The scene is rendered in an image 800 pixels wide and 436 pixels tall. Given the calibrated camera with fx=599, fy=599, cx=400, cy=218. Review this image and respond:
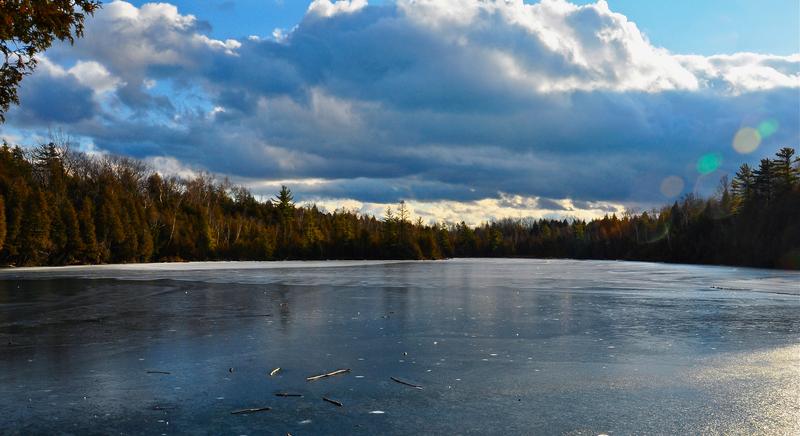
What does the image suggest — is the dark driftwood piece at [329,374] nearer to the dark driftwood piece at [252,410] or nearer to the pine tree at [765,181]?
the dark driftwood piece at [252,410]

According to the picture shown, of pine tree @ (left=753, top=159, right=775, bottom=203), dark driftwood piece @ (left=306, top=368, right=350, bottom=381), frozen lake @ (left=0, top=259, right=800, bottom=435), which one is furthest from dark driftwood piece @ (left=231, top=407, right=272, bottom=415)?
pine tree @ (left=753, top=159, right=775, bottom=203)

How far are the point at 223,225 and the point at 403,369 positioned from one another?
111 m

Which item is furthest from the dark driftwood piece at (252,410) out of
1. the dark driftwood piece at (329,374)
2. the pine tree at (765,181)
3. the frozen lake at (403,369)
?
the pine tree at (765,181)

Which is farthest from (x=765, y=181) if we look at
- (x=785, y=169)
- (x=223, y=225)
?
(x=223, y=225)

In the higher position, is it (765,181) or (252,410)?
(765,181)

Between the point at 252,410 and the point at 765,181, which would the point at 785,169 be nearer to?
the point at 765,181

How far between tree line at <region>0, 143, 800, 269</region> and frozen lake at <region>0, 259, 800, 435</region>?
61.5 meters

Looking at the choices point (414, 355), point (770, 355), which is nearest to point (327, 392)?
point (414, 355)

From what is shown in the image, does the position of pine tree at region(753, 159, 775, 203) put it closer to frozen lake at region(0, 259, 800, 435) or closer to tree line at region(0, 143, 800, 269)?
tree line at region(0, 143, 800, 269)

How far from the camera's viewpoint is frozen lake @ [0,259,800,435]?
7441 millimetres

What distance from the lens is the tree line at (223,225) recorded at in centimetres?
7400

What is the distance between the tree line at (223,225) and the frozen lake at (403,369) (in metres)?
61.5

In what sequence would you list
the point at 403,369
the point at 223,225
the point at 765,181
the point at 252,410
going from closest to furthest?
the point at 252,410
the point at 403,369
the point at 765,181
the point at 223,225

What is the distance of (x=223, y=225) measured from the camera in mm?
115688
